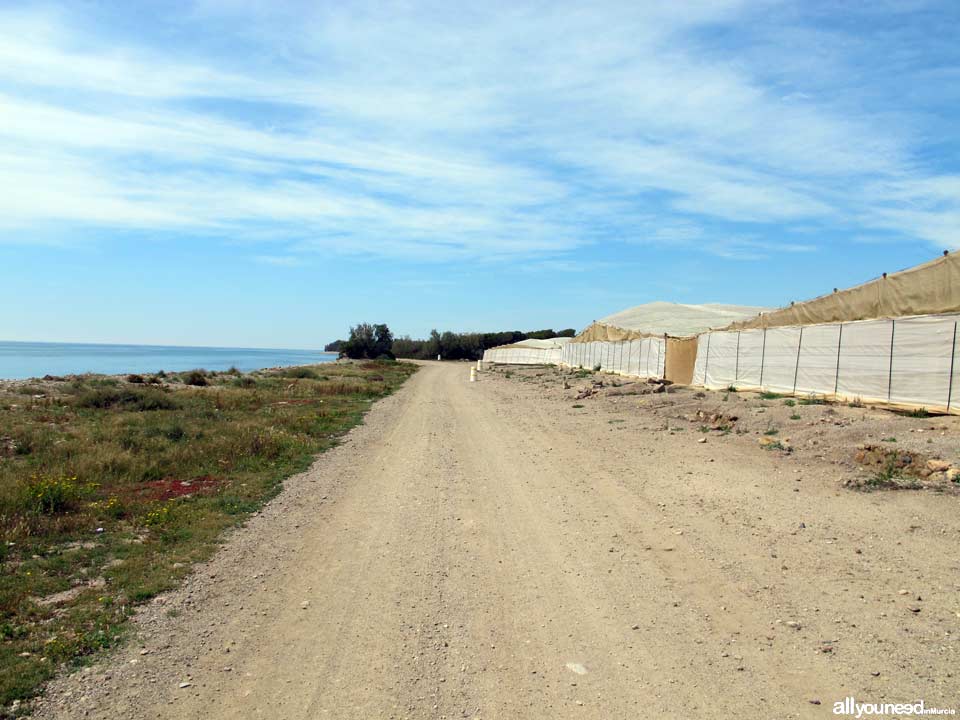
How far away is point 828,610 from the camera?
18.1 ft

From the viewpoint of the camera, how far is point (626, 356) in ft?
134

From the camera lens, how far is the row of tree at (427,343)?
4537 inches

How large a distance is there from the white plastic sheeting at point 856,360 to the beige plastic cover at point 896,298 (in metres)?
0.89

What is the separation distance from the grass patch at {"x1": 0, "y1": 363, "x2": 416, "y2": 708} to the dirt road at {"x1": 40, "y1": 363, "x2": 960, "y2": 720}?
45cm

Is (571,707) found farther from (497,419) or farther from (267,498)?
(497,419)

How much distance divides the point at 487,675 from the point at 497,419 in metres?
15.8

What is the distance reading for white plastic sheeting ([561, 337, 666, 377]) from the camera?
34650 mm

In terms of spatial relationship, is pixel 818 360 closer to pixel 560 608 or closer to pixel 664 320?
pixel 560 608

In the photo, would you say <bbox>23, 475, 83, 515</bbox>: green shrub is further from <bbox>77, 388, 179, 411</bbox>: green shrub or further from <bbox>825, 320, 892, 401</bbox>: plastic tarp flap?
<bbox>825, 320, 892, 401</bbox>: plastic tarp flap

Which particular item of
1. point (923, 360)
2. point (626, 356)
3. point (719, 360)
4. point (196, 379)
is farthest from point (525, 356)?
point (923, 360)

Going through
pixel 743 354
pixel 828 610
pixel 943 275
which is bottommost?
pixel 828 610

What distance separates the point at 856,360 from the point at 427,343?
111 meters

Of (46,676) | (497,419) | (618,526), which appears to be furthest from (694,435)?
(46,676)

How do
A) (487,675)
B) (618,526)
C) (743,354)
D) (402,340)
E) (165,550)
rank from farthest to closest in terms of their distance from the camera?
(402,340)
(743,354)
(618,526)
(165,550)
(487,675)
